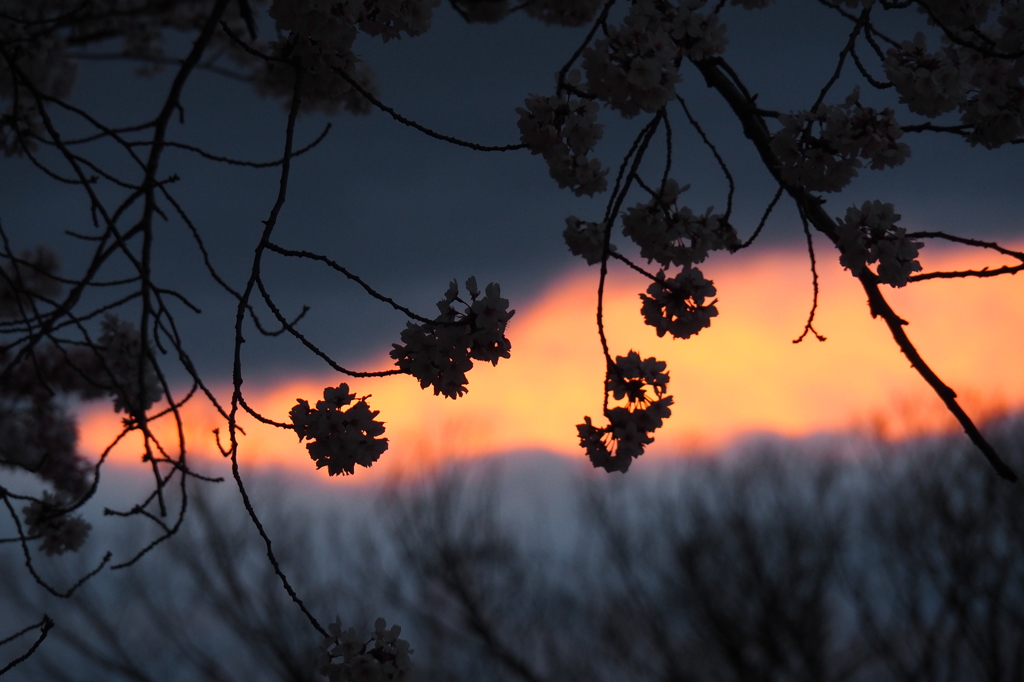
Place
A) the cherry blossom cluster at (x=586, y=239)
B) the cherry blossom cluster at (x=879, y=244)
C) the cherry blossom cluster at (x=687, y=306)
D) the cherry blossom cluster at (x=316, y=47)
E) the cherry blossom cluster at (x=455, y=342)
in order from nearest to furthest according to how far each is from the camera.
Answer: the cherry blossom cluster at (x=455, y=342)
the cherry blossom cluster at (x=316, y=47)
the cherry blossom cluster at (x=879, y=244)
the cherry blossom cluster at (x=687, y=306)
the cherry blossom cluster at (x=586, y=239)

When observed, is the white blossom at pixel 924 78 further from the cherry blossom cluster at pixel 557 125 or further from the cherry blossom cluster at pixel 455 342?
the cherry blossom cluster at pixel 455 342

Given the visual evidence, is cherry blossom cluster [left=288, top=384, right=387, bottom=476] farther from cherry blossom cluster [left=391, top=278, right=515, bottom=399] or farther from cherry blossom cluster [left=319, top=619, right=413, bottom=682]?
cherry blossom cluster [left=319, top=619, right=413, bottom=682]

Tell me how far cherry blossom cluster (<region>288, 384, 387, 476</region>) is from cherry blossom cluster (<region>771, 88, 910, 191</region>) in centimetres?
156

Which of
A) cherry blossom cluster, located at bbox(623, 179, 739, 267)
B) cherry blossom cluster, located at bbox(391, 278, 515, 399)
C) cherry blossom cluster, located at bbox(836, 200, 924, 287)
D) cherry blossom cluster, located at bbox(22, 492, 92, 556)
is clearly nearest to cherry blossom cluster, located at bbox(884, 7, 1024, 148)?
cherry blossom cluster, located at bbox(836, 200, 924, 287)

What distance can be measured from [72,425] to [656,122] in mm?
6480

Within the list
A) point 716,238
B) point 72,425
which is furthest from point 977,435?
point 72,425

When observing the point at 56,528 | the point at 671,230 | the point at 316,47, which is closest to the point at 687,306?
the point at 671,230

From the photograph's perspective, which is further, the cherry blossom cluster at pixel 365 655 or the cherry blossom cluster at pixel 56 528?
the cherry blossom cluster at pixel 56 528

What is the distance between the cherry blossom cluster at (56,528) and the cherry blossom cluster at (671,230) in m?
2.92

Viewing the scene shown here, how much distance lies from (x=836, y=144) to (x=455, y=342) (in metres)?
1.40

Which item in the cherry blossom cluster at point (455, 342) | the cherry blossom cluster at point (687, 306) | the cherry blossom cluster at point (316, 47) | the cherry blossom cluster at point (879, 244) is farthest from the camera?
the cherry blossom cluster at point (687, 306)

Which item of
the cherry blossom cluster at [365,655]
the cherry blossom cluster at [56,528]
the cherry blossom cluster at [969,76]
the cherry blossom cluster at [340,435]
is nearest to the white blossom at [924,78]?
the cherry blossom cluster at [969,76]

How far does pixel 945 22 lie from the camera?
2930 millimetres

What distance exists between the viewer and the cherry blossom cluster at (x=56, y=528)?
371 cm
